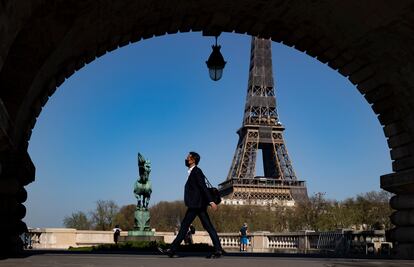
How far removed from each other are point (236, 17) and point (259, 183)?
293 ft

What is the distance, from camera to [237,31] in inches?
511

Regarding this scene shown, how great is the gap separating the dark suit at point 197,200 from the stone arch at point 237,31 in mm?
3129

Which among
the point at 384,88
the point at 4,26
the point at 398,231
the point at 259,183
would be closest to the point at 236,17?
the point at 384,88

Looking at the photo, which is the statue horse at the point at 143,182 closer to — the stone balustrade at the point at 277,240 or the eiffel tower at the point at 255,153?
the stone balustrade at the point at 277,240

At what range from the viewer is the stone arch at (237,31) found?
10.1 meters

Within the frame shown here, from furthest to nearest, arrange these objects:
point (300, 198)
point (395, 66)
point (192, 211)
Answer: point (300, 198) < point (395, 66) < point (192, 211)

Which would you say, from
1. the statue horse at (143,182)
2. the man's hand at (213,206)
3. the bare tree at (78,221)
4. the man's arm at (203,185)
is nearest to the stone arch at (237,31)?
the man's arm at (203,185)

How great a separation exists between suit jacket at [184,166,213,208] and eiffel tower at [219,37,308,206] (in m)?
84.7

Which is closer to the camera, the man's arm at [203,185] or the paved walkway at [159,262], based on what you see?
the paved walkway at [159,262]

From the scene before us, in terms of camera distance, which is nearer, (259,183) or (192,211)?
(192,211)

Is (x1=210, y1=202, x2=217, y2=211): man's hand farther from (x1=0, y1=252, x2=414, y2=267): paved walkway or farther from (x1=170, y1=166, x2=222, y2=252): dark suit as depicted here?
(x1=0, y1=252, x2=414, y2=267): paved walkway

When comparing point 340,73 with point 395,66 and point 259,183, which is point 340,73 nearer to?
point 395,66

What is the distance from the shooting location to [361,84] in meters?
13.0

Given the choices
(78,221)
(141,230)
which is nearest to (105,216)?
(78,221)
